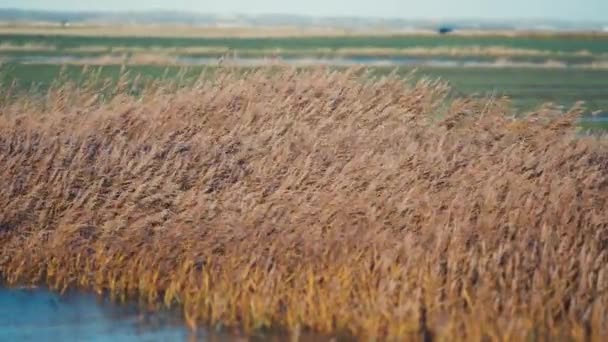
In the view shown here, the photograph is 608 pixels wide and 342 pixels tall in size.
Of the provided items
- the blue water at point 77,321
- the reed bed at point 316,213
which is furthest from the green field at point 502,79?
the blue water at point 77,321

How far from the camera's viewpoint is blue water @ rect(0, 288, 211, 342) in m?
11.8

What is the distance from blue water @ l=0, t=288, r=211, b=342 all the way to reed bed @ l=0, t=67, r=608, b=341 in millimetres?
254

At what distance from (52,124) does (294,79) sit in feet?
12.2

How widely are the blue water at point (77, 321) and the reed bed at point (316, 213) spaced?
254 mm

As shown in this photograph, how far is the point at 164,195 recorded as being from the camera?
1373cm

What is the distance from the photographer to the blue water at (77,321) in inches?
465

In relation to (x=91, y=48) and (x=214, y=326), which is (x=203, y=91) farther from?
(x=91, y=48)

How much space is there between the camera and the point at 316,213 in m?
12.9

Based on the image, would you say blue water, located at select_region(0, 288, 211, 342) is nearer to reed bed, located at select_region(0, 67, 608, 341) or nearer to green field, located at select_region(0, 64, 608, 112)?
reed bed, located at select_region(0, 67, 608, 341)

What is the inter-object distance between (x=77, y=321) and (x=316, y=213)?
2709 mm

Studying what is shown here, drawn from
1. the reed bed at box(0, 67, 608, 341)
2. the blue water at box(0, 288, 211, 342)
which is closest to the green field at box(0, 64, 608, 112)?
the reed bed at box(0, 67, 608, 341)

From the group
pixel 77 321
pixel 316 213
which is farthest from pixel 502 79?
pixel 77 321

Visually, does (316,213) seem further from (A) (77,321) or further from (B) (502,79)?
(B) (502,79)

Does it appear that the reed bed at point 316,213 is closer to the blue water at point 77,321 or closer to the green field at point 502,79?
the blue water at point 77,321
